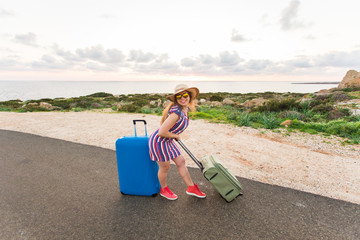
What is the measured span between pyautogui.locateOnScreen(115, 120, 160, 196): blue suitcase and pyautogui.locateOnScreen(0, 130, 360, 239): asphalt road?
155mm

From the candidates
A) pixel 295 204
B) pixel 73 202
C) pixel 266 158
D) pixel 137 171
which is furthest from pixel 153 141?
pixel 266 158

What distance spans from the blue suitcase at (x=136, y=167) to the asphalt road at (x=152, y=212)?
16 centimetres

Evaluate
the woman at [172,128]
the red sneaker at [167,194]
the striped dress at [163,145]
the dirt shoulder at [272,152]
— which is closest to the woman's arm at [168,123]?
the woman at [172,128]

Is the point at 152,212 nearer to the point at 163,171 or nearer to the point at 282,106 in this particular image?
the point at 163,171

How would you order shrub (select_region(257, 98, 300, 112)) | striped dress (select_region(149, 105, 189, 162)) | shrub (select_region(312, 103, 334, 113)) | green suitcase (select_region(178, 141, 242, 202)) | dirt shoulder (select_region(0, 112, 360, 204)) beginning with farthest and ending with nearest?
shrub (select_region(257, 98, 300, 112))
shrub (select_region(312, 103, 334, 113))
dirt shoulder (select_region(0, 112, 360, 204))
green suitcase (select_region(178, 141, 242, 202))
striped dress (select_region(149, 105, 189, 162))

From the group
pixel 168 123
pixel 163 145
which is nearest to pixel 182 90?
pixel 168 123

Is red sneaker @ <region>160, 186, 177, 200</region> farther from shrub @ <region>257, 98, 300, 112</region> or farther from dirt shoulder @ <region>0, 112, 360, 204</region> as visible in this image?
shrub @ <region>257, 98, 300, 112</region>

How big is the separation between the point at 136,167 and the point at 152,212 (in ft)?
2.38

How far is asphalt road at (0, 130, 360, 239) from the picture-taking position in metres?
2.37

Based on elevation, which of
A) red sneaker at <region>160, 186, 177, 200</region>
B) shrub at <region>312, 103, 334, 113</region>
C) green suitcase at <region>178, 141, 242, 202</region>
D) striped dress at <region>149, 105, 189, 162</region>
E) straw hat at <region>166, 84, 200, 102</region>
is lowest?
red sneaker at <region>160, 186, 177, 200</region>

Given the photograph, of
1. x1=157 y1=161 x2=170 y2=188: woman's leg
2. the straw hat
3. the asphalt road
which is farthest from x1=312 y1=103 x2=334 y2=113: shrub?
x1=157 y1=161 x2=170 y2=188: woman's leg

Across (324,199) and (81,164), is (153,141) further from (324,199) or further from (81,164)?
(324,199)

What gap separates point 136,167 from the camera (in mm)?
3045

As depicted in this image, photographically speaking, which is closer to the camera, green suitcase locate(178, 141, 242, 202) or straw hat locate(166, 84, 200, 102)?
straw hat locate(166, 84, 200, 102)
